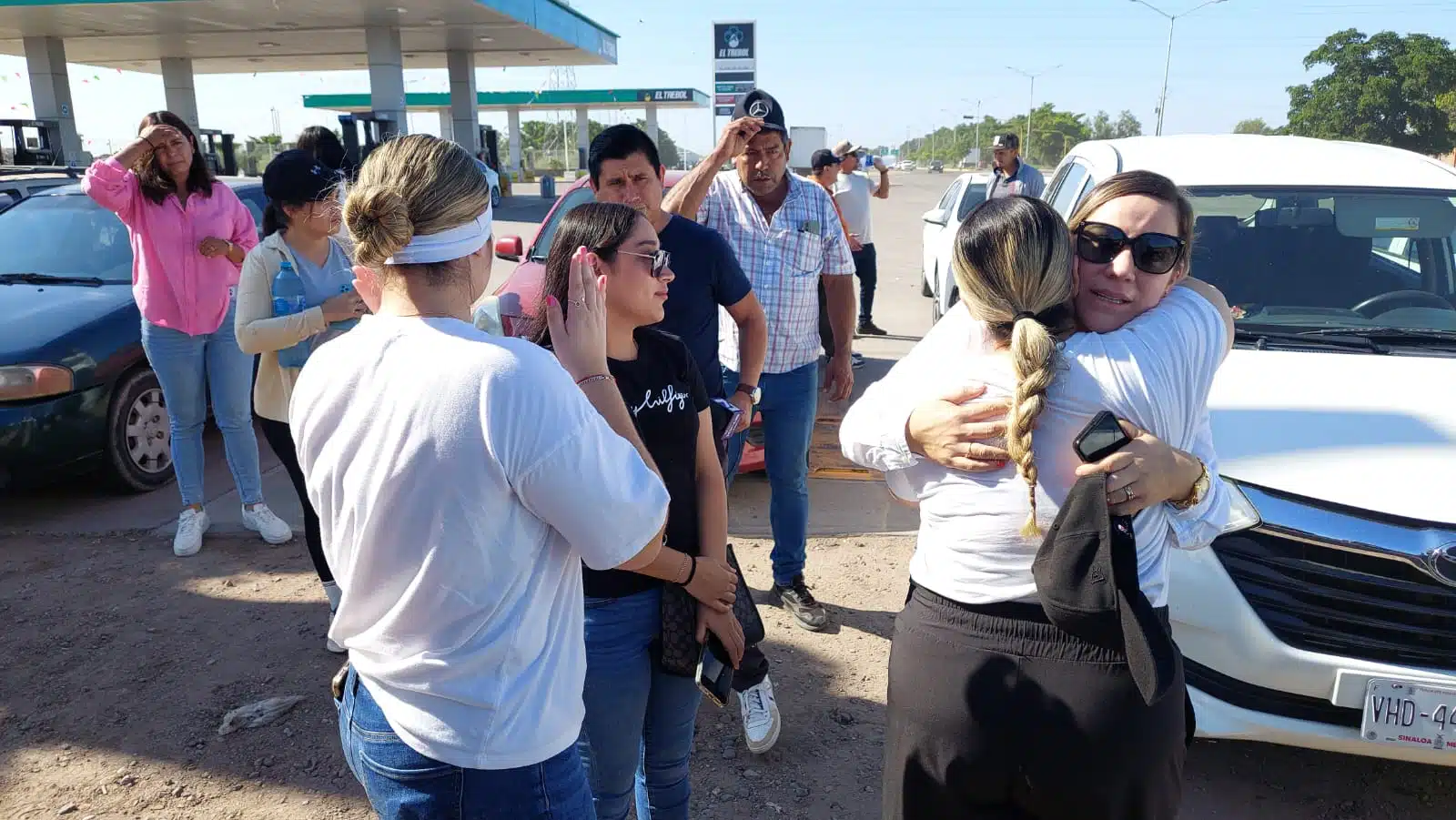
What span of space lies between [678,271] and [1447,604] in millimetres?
2292

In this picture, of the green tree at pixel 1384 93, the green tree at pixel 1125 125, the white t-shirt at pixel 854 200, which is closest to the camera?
the white t-shirt at pixel 854 200

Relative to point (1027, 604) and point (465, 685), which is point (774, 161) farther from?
point (465, 685)

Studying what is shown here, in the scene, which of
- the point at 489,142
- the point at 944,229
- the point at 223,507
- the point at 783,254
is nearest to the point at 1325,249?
the point at 783,254

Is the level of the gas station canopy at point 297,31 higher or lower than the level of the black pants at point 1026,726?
higher

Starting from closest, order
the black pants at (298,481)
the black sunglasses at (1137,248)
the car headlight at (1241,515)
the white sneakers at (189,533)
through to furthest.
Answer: the black sunglasses at (1137,248), the car headlight at (1241,515), the black pants at (298,481), the white sneakers at (189,533)

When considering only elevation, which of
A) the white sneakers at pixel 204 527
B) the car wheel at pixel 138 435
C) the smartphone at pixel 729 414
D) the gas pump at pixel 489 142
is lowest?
the white sneakers at pixel 204 527

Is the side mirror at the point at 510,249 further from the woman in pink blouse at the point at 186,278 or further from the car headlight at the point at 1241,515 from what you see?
the car headlight at the point at 1241,515

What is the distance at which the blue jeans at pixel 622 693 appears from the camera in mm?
2008

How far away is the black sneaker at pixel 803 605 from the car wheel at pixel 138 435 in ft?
11.9

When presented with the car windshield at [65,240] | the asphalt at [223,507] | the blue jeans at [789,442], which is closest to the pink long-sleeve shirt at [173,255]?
the asphalt at [223,507]

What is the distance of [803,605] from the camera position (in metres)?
3.99

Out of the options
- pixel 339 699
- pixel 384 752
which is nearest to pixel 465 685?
pixel 384 752

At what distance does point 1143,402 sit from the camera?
1.59 meters

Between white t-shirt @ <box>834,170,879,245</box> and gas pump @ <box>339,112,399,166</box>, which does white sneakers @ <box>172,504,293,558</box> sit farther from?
gas pump @ <box>339,112,399,166</box>
